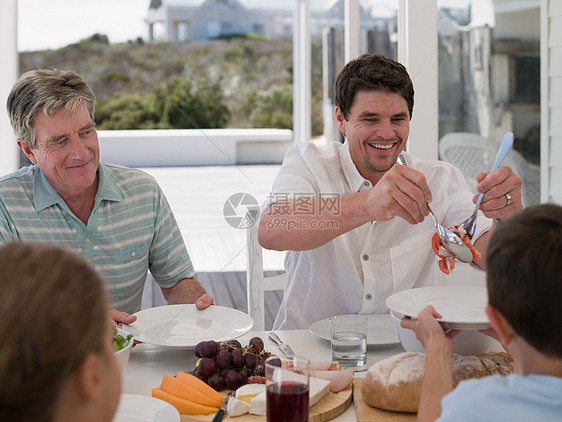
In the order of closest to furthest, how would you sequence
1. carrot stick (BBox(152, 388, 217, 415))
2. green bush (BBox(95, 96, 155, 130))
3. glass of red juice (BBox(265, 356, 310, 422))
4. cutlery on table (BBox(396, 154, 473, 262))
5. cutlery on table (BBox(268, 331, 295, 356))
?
glass of red juice (BBox(265, 356, 310, 422)), carrot stick (BBox(152, 388, 217, 415)), cutlery on table (BBox(268, 331, 295, 356)), cutlery on table (BBox(396, 154, 473, 262)), green bush (BBox(95, 96, 155, 130))

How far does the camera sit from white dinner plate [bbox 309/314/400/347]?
54.2 inches

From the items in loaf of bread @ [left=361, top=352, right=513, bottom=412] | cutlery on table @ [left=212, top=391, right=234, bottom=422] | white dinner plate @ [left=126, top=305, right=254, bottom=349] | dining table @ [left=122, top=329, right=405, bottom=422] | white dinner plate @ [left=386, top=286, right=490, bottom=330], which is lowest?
dining table @ [left=122, top=329, right=405, bottom=422]

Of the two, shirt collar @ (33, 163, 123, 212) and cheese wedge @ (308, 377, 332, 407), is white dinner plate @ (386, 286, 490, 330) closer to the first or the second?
cheese wedge @ (308, 377, 332, 407)

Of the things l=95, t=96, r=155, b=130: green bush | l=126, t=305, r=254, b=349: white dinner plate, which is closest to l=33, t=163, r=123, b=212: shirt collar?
l=126, t=305, r=254, b=349: white dinner plate

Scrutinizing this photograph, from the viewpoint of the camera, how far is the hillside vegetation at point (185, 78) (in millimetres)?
10984

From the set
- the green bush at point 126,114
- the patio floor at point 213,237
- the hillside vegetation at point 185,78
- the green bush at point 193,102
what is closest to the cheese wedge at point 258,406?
the patio floor at point 213,237

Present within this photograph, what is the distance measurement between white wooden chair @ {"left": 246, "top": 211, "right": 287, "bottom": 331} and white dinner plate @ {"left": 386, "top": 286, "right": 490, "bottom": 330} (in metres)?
0.70

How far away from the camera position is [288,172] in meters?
1.85

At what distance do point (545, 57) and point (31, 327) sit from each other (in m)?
2.67

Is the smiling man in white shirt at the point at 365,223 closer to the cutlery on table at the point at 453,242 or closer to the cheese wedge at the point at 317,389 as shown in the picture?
the cutlery on table at the point at 453,242

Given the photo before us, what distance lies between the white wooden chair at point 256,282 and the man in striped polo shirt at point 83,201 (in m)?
0.17

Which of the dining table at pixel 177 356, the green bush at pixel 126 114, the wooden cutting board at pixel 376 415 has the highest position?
the green bush at pixel 126 114

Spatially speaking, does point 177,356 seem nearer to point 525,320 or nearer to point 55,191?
point 55,191

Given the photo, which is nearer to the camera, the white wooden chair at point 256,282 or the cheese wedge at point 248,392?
the cheese wedge at point 248,392
